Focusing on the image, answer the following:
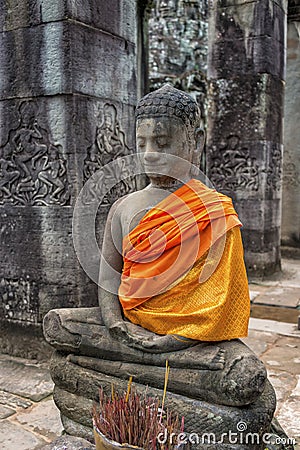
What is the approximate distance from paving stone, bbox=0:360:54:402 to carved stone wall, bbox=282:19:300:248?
261 inches

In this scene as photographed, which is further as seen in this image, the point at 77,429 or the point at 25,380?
the point at 25,380

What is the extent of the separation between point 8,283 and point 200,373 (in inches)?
93.0

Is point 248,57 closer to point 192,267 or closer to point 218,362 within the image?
point 192,267

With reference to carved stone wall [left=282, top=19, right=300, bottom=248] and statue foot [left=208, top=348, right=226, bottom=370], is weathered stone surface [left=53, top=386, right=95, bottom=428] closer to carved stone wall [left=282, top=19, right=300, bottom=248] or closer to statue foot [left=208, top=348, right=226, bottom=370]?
statue foot [left=208, top=348, right=226, bottom=370]

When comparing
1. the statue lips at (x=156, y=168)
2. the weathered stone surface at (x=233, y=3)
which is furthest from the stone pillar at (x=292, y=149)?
the statue lips at (x=156, y=168)

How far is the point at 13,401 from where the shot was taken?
338 centimetres

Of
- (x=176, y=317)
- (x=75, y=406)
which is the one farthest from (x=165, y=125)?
(x=75, y=406)

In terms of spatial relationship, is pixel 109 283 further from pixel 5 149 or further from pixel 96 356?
pixel 5 149

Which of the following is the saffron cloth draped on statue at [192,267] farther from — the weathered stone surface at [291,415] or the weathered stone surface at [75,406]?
the weathered stone surface at [291,415]

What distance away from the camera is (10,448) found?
2.79 metres

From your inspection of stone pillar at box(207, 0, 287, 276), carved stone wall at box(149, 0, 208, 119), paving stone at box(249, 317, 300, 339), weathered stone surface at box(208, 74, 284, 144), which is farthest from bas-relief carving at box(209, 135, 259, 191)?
carved stone wall at box(149, 0, 208, 119)

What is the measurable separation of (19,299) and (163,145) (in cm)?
230

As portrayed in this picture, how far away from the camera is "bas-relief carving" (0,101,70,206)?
379cm

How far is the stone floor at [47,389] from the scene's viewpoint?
2967 mm
